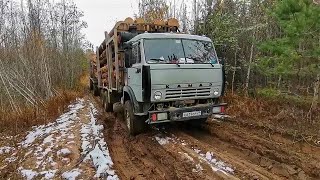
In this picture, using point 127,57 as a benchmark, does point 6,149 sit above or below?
below

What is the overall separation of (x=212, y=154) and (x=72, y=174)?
258cm

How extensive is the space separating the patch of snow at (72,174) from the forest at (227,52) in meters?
4.61

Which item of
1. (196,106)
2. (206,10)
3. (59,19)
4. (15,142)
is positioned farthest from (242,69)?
(59,19)

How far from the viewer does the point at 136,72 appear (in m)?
6.84

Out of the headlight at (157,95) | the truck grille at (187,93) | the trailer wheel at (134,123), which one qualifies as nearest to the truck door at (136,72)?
the headlight at (157,95)

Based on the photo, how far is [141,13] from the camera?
67.1 ft

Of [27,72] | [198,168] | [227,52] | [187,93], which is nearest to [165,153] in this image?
[198,168]

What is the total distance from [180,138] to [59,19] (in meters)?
18.1

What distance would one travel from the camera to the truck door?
6.66 m

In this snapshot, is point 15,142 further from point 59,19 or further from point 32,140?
point 59,19

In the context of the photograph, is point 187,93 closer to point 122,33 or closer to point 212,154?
point 212,154

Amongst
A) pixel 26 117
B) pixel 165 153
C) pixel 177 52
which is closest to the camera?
pixel 165 153

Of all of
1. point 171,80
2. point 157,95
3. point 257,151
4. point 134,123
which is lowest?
point 257,151

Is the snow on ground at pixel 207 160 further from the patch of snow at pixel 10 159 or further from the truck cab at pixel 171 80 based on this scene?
the patch of snow at pixel 10 159
